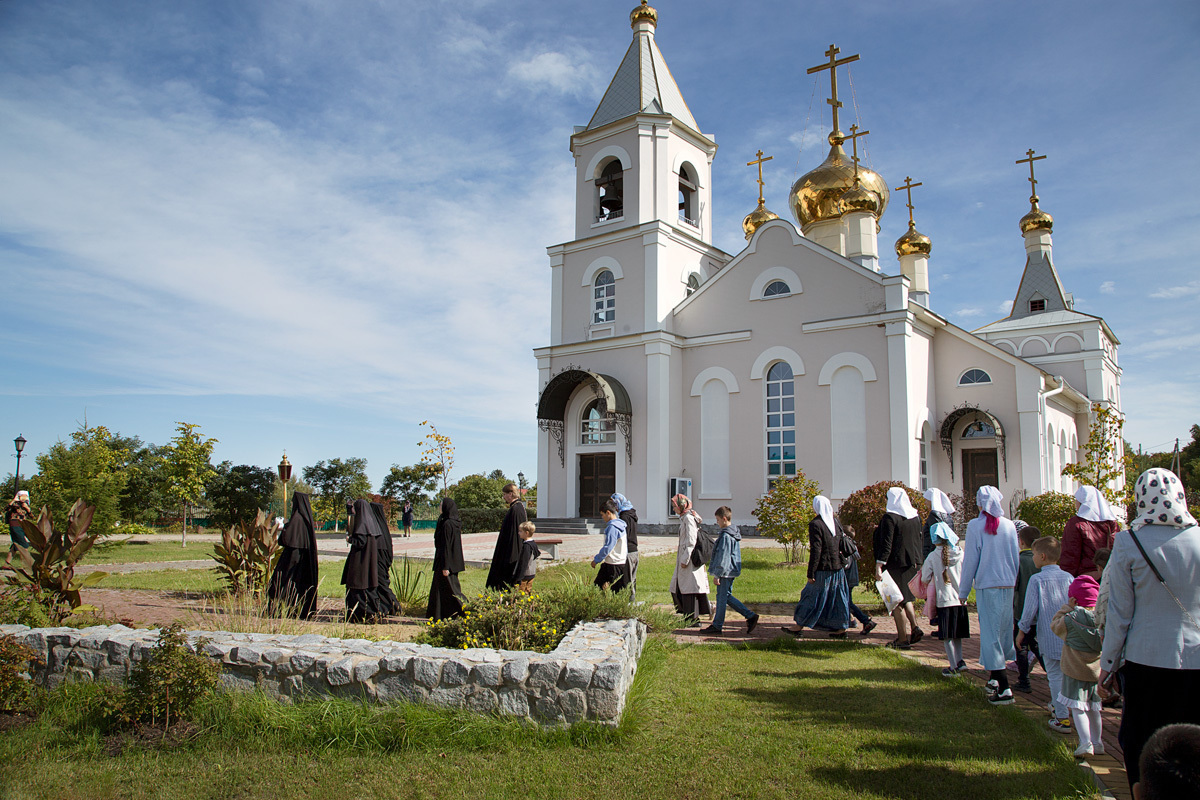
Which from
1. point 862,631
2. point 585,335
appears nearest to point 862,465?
point 585,335

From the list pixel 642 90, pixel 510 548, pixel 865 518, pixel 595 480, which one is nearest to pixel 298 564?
pixel 510 548

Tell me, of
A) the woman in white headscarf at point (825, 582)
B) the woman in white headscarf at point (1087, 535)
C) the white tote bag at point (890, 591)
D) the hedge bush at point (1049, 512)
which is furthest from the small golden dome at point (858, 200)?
the woman in white headscarf at point (1087, 535)

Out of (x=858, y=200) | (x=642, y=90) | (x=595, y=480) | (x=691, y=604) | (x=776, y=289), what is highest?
(x=642, y=90)

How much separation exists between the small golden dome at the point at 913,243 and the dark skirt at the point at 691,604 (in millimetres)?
27669

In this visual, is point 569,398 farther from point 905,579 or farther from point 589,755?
point 589,755

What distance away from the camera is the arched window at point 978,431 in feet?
73.9

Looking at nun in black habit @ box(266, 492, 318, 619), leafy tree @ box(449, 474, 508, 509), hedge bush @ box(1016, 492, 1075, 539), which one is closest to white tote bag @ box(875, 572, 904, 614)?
nun in black habit @ box(266, 492, 318, 619)

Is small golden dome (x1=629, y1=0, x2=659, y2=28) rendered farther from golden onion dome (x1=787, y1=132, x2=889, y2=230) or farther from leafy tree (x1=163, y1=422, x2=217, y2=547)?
leafy tree (x1=163, y1=422, x2=217, y2=547)

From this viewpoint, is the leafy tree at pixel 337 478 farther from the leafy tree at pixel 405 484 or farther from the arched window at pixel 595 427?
the arched window at pixel 595 427

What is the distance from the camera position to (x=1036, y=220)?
1423 inches

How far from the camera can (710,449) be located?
23.5m

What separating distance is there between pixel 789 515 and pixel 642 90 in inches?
622

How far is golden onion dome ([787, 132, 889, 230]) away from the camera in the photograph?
26938 mm

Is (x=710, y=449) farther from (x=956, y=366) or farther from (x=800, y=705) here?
(x=800, y=705)
